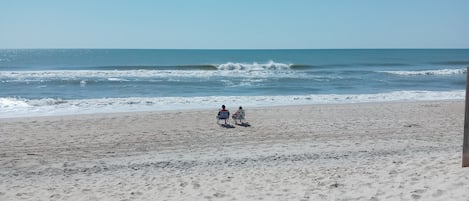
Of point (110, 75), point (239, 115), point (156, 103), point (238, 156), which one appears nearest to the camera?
point (238, 156)

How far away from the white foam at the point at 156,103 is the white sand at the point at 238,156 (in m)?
2.18

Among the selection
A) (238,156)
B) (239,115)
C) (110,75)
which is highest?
(110,75)

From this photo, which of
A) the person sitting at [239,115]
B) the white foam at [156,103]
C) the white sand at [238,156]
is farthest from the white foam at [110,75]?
the person sitting at [239,115]

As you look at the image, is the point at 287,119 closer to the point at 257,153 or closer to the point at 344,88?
the point at 257,153

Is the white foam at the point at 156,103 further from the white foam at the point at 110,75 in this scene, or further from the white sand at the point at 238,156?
the white foam at the point at 110,75

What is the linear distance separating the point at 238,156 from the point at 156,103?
10.3 meters

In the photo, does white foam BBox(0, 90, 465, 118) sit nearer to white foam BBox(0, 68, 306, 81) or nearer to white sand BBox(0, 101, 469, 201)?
white sand BBox(0, 101, 469, 201)

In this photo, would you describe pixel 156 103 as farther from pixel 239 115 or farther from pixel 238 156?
pixel 238 156

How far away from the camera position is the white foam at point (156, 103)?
16.9m

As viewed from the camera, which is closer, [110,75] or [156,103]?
[156,103]

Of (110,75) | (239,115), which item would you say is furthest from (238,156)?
(110,75)

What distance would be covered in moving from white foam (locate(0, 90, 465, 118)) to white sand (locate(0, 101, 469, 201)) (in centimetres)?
218

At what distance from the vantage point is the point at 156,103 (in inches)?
748

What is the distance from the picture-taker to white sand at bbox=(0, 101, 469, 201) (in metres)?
6.54
